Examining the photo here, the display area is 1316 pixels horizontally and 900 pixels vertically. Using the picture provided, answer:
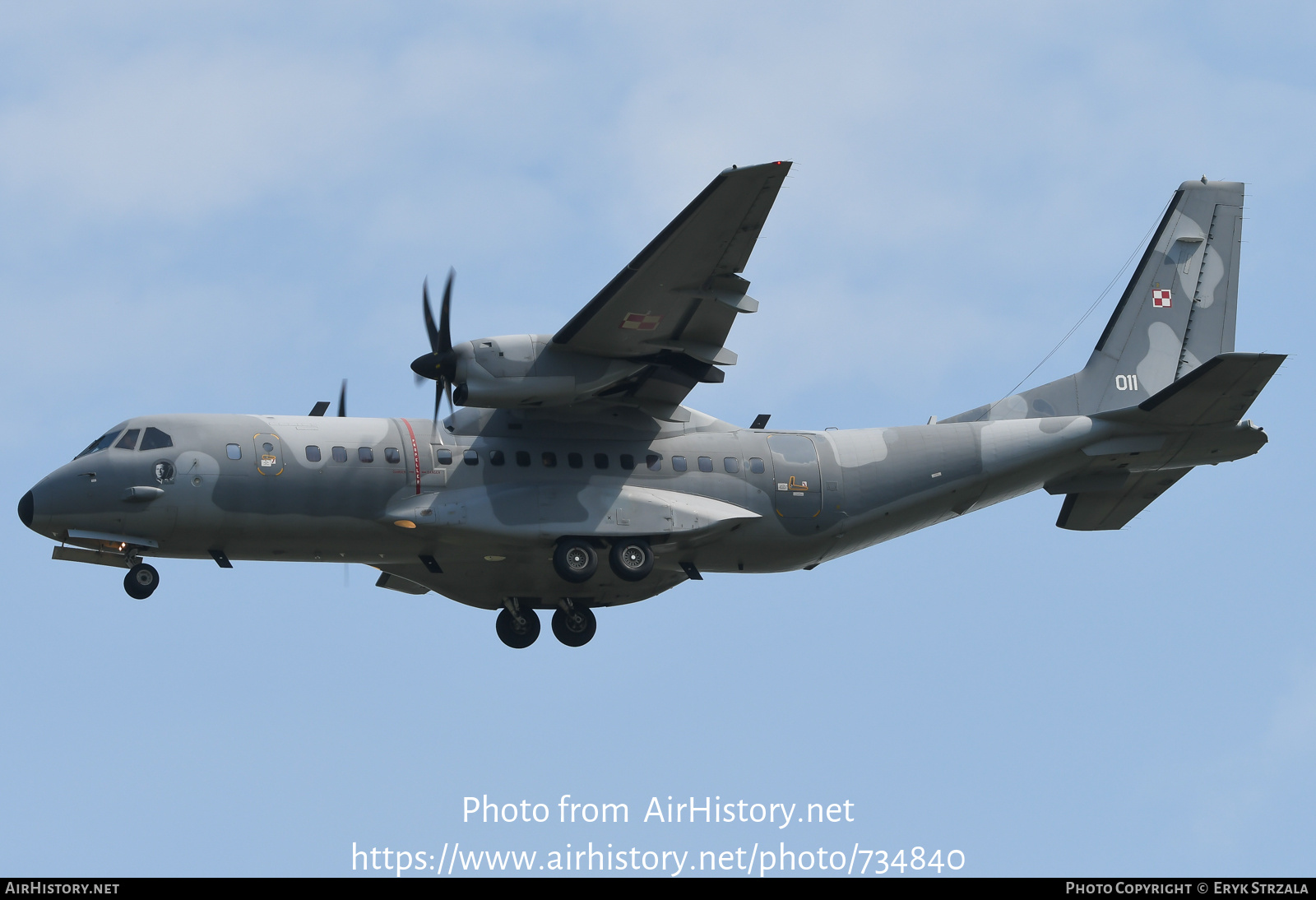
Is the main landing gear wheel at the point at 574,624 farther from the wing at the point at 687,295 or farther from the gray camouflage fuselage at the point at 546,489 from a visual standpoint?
the wing at the point at 687,295

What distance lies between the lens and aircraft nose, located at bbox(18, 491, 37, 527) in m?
22.7

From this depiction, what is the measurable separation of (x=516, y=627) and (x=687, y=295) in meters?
6.40

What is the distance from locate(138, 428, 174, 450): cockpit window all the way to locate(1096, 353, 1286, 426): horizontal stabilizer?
13.6 meters

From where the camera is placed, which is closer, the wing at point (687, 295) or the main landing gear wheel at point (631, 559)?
the wing at point (687, 295)

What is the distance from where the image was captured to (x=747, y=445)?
25688mm

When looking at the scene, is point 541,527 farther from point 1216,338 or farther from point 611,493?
point 1216,338

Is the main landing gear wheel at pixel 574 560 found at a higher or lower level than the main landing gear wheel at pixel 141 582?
higher

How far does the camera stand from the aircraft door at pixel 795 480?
83.6 feet

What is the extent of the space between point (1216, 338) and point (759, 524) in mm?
9037

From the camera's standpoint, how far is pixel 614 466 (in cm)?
2494

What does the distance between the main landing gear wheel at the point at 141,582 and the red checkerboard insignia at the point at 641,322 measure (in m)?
7.10

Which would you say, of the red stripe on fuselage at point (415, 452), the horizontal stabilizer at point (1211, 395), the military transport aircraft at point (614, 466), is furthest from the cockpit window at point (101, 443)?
the horizontal stabilizer at point (1211, 395)

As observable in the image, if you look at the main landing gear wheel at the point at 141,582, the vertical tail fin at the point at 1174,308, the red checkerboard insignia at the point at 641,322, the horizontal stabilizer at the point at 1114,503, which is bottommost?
the main landing gear wheel at the point at 141,582

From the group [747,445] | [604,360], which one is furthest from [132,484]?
[747,445]
